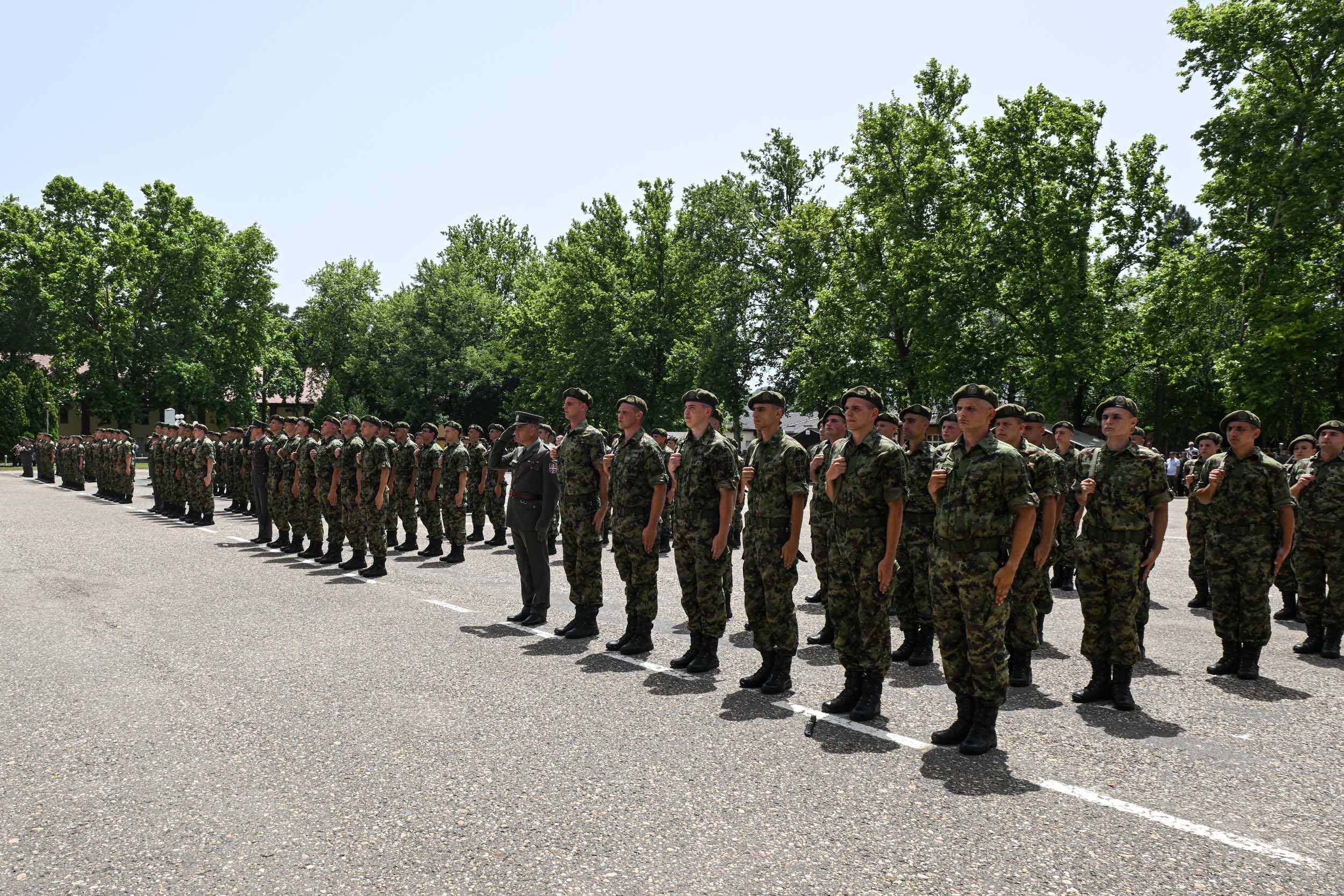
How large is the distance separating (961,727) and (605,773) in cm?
204

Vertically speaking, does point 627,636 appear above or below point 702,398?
below

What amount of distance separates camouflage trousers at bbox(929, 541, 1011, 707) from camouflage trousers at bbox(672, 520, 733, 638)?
201cm

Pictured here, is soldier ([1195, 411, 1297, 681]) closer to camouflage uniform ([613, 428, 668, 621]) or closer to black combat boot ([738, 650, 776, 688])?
black combat boot ([738, 650, 776, 688])

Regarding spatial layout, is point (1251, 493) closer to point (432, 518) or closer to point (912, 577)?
point (912, 577)

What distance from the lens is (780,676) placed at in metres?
6.59

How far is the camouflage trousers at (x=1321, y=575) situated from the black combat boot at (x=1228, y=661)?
1.44 meters

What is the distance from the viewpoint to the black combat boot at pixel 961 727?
5379 millimetres

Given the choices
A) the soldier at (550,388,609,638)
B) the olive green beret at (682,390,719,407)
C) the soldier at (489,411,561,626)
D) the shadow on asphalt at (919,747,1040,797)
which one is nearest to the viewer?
the shadow on asphalt at (919,747,1040,797)

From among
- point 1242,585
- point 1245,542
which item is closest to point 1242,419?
point 1245,542

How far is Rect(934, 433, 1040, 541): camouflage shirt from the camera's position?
5234mm

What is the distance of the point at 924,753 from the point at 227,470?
23999mm

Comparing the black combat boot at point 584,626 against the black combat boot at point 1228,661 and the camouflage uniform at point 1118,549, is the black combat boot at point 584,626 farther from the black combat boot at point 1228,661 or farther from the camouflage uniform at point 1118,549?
the black combat boot at point 1228,661

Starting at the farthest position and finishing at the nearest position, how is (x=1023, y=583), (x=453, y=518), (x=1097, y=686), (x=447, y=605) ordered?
1. (x=453, y=518)
2. (x=447, y=605)
3. (x=1023, y=583)
4. (x=1097, y=686)

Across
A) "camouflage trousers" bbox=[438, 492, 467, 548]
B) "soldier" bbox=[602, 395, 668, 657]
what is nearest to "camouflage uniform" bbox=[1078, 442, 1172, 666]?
"soldier" bbox=[602, 395, 668, 657]
